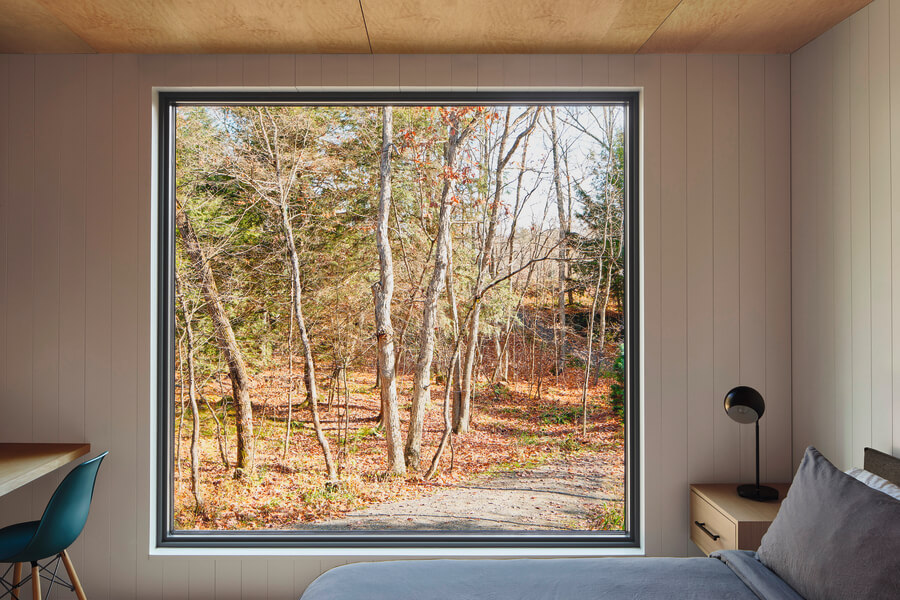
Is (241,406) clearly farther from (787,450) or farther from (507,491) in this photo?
(787,450)

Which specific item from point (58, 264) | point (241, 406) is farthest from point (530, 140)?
point (58, 264)

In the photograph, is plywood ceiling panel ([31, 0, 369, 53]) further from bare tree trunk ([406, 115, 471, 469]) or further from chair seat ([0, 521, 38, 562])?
chair seat ([0, 521, 38, 562])

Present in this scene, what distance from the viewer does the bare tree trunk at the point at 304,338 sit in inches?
107

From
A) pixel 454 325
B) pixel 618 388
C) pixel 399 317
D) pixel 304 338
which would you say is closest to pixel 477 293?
pixel 454 325

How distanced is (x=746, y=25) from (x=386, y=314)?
209 cm

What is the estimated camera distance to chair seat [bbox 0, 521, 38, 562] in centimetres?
186

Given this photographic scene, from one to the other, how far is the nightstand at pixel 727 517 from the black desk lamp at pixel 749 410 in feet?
0.10

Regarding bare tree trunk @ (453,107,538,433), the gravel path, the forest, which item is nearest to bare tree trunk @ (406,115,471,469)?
the forest

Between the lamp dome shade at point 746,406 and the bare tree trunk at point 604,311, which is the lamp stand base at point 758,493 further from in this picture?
the bare tree trunk at point 604,311

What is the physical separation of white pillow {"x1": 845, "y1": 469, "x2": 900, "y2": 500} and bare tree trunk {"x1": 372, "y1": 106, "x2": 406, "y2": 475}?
6.25ft

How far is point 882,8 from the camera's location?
187cm

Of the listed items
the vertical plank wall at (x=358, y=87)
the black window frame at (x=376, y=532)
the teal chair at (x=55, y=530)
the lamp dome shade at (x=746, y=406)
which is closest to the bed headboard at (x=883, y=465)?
the lamp dome shade at (x=746, y=406)

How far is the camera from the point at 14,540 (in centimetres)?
193

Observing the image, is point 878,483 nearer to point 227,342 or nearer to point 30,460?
point 227,342
